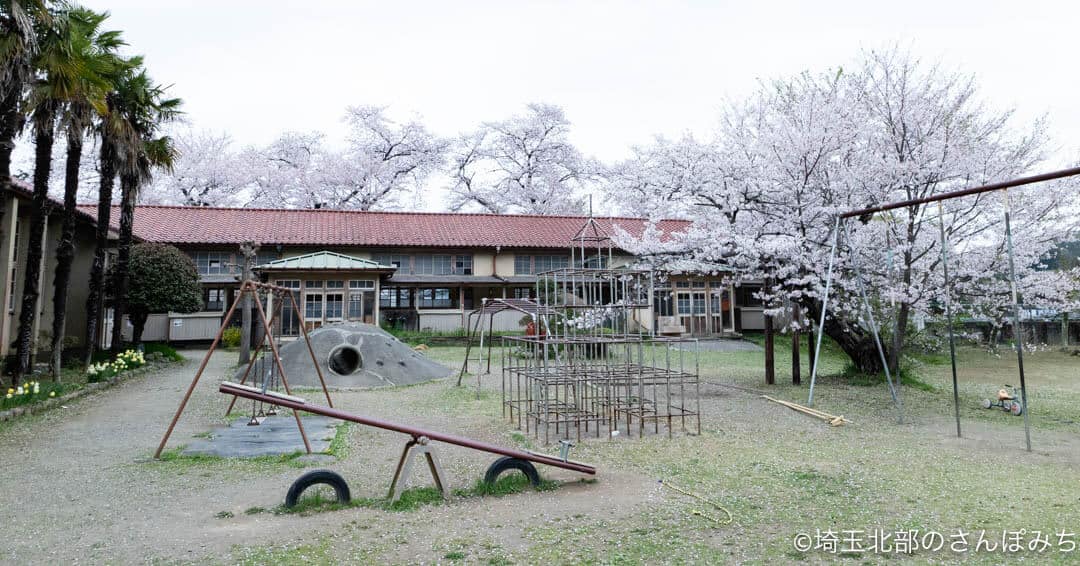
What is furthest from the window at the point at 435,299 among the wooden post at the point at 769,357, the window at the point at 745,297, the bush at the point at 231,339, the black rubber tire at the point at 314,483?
the black rubber tire at the point at 314,483

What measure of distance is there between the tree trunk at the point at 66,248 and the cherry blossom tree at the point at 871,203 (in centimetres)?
1225

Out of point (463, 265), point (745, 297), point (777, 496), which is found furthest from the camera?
point (745, 297)

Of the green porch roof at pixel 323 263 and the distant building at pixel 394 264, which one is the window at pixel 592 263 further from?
the green porch roof at pixel 323 263

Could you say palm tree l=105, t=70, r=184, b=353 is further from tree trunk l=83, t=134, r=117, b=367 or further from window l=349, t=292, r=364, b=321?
window l=349, t=292, r=364, b=321

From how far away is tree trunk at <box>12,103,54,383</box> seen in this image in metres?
10.6

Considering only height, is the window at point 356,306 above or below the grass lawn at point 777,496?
above

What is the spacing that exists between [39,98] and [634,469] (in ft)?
38.2

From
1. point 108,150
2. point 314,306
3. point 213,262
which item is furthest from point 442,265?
point 108,150

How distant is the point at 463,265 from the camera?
26891 millimetres

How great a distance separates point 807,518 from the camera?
4.84 m

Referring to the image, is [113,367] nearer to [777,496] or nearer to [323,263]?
[323,263]

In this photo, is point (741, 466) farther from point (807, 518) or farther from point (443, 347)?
point (443, 347)

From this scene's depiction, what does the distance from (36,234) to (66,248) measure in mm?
1988

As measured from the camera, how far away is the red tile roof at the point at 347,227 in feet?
81.7
